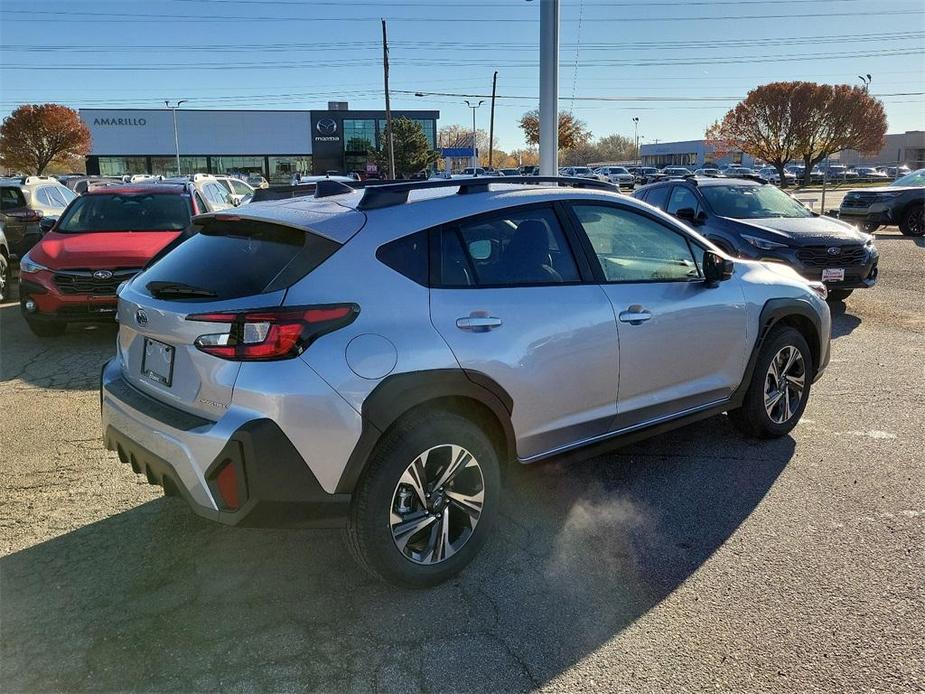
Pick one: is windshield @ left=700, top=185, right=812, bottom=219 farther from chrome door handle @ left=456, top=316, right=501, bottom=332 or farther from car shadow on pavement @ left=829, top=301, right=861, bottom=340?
chrome door handle @ left=456, top=316, right=501, bottom=332

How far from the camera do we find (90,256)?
7211mm

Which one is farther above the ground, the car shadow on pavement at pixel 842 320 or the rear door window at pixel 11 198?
the rear door window at pixel 11 198

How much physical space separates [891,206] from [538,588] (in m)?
17.6

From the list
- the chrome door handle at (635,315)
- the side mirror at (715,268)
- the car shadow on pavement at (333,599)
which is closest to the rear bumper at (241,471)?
the car shadow on pavement at (333,599)

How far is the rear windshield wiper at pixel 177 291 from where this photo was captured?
286cm

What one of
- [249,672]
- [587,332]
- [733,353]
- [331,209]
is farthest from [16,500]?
[733,353]

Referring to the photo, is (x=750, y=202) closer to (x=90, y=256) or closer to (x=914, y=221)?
(x=90, y=256)

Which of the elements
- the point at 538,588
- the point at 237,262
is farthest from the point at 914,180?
the point at 237,262

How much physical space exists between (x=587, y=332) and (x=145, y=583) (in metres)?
2.33

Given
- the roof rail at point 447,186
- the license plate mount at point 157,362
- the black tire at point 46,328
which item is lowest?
the black tire at point 46,328

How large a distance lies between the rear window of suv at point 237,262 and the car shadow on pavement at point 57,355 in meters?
3.30

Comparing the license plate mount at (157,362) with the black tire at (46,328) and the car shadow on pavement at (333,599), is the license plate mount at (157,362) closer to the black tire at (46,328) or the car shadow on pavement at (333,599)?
the car shadow on pavement at (333,599)

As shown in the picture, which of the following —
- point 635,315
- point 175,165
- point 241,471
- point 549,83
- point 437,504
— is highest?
point 175,165

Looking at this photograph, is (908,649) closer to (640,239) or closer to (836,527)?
(836,527)
